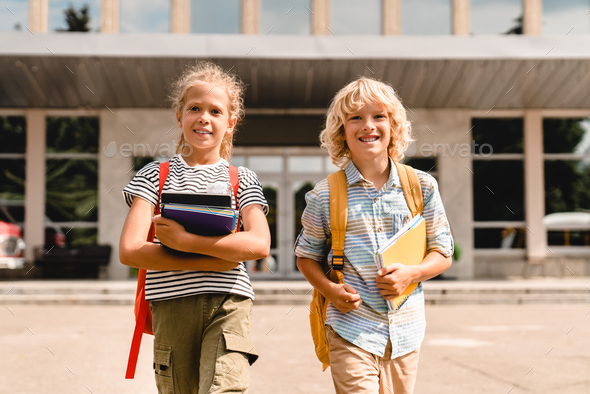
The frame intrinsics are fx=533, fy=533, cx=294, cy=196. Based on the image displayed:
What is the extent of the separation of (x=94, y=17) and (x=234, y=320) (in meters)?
14.9

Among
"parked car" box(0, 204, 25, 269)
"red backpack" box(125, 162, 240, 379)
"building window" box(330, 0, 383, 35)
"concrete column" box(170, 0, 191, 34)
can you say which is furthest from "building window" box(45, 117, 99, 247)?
"red backpack" box(125, 162, 240, 379)

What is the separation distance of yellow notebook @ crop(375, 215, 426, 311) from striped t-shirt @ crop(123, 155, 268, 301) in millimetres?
509

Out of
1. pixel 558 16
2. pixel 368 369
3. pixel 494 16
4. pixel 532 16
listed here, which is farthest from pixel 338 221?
pixel 558 16

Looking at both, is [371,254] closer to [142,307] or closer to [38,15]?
[142,307]

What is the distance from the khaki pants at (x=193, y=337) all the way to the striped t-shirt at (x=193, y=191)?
0.04 m

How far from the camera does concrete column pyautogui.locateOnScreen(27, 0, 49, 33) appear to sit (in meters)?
14.8

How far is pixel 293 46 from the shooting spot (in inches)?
479

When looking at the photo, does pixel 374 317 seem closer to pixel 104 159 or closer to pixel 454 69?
pixel 454 69

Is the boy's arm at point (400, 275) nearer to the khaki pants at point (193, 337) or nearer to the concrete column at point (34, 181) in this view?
the khaki pants at point (193, 337)

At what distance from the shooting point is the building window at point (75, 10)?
14820 millimetres

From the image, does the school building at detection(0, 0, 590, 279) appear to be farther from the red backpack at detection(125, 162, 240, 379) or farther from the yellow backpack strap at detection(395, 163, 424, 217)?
the red backpack at detection(125, 162, 240, 379)

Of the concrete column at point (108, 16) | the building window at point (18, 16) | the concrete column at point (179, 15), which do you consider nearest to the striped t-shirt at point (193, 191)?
the concrete column at point (179, 15)

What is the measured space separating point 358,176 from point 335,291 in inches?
19.5

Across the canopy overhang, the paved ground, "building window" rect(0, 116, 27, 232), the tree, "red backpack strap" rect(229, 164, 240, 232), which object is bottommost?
the paved ground
